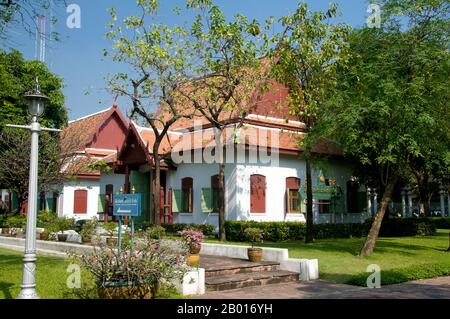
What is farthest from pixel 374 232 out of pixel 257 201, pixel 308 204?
pixel 257 201

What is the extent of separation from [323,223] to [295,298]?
14.1 metres

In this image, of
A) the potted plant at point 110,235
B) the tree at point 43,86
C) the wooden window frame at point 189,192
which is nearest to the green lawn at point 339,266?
the potted plant at point 110,235

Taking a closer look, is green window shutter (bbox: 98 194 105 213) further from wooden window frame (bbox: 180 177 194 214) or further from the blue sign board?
the blue sign board

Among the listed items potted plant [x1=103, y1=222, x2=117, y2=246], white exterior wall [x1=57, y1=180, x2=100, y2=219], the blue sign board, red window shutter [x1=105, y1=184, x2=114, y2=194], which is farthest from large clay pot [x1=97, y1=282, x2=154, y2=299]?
white exterior wall [x1=57, y1=180, x2=100, y2=219]

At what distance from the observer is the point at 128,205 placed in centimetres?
A: 988

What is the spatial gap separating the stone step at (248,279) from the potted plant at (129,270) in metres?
1.71

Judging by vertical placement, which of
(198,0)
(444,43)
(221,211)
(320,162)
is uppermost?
(198,0)

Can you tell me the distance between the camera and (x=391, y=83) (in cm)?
1371

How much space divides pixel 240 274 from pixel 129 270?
405cm

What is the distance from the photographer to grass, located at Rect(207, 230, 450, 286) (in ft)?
38.8

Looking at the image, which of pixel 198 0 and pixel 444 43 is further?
pixel 198 0

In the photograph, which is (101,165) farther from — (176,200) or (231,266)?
(231,266)
